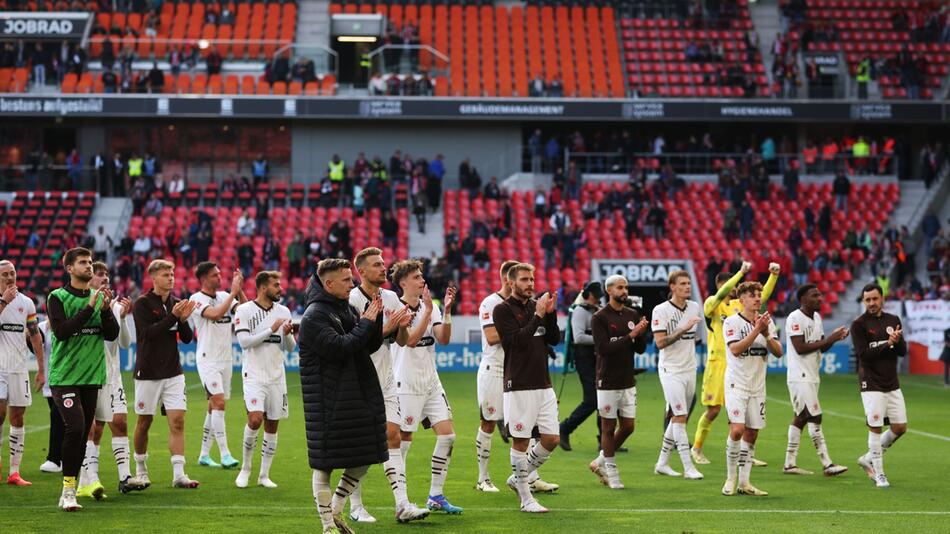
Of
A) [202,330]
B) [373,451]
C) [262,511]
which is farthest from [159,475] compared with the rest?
[373,451]

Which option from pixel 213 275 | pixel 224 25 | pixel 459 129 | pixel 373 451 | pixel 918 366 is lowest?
pixel 918 366

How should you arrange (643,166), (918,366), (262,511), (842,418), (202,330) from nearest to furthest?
1. (262,511)
2. (202,330)
3. (842,418)
4. (918,366)
5. (643,166)

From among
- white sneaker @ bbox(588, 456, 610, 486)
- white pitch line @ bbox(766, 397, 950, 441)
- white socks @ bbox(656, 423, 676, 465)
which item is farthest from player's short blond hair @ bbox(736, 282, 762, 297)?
white pitch line @ bbox(766, 397, 950, 441)

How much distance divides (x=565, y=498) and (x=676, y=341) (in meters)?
2.54

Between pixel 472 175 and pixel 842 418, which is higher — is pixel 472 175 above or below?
above

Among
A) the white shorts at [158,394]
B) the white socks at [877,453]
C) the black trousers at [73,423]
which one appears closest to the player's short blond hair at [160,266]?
the white shorts at [158,394]

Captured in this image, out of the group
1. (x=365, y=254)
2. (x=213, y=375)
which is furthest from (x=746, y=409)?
(x=213, y=375)

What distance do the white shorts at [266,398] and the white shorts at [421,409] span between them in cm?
226

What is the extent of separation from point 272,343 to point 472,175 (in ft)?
98.2

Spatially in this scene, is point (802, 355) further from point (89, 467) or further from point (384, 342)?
point (89, 467)

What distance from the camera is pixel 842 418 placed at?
72.1 ft

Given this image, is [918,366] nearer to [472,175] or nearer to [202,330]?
[472,175]

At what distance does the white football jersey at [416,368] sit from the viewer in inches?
480

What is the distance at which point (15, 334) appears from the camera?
1402cm
